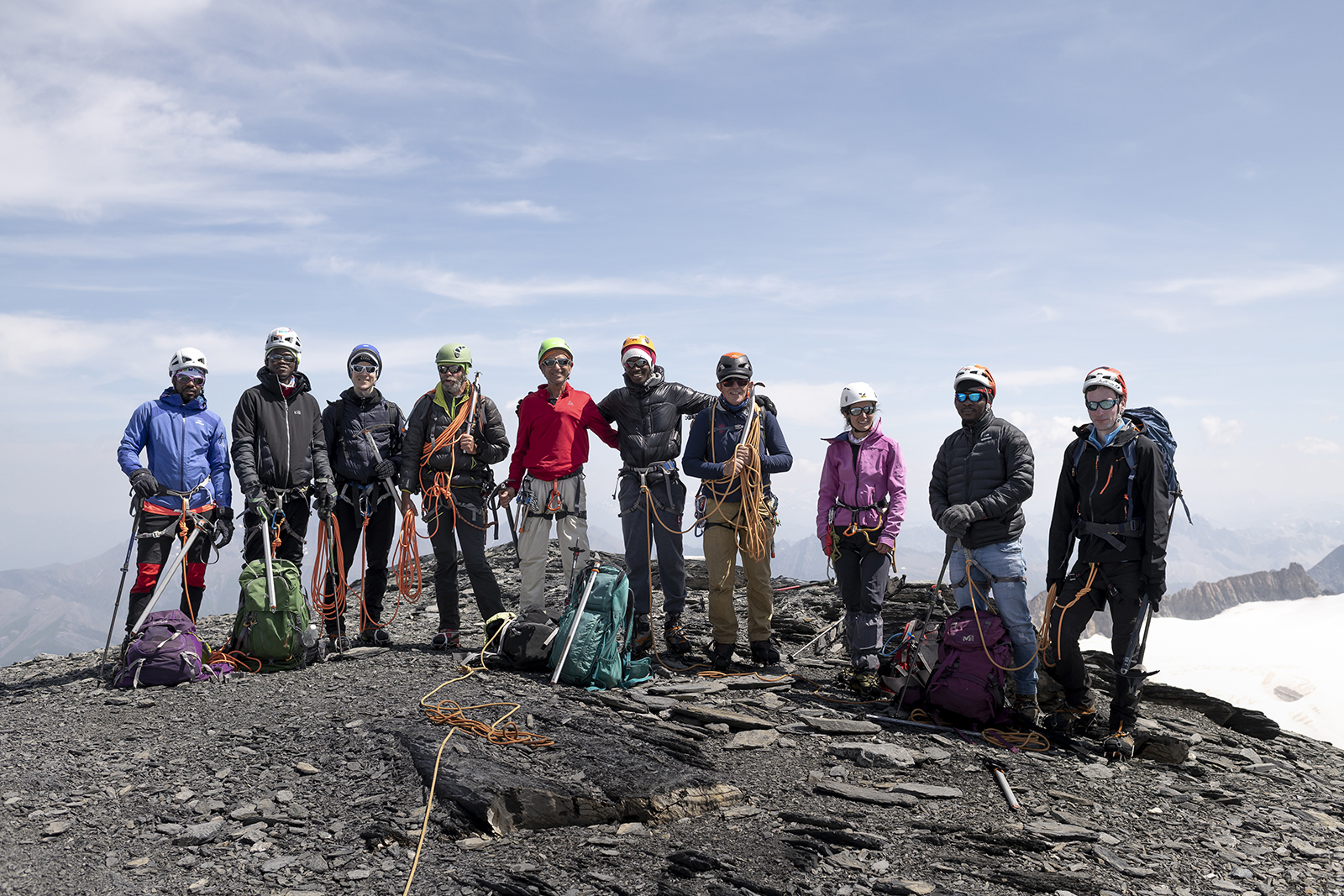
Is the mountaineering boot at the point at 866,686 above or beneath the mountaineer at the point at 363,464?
beneath

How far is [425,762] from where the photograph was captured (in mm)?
6066

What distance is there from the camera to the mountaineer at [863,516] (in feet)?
28.5

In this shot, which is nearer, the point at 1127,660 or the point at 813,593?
the point at 1127,660

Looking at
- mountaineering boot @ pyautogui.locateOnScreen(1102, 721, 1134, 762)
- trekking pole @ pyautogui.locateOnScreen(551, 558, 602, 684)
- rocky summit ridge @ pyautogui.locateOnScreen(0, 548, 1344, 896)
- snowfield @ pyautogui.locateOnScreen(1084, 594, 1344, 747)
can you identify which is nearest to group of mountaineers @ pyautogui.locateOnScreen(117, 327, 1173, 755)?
mountaineering boot @ pyautogui.locateOnScreen(1102, 721, 1134, 762)

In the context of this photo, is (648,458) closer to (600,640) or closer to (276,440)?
(600,640)

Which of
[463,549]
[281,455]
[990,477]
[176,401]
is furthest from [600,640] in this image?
[176,401]

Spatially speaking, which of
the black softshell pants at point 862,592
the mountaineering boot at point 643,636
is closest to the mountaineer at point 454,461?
the mountaineering boot at point 643,636

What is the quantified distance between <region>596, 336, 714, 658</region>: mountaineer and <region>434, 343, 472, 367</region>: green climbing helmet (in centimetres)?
186

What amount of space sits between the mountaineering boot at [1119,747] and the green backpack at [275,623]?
8469 mm

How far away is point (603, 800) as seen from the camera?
18.8 feet

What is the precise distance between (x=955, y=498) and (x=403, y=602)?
1071 centimetres

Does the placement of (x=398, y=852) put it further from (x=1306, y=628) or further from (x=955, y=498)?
(x=1306, y=628)

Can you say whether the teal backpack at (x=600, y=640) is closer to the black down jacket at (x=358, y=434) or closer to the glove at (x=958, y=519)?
the black down jacket at (x=358, y=434)

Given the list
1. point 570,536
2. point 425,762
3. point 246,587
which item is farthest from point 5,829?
point 570,536
